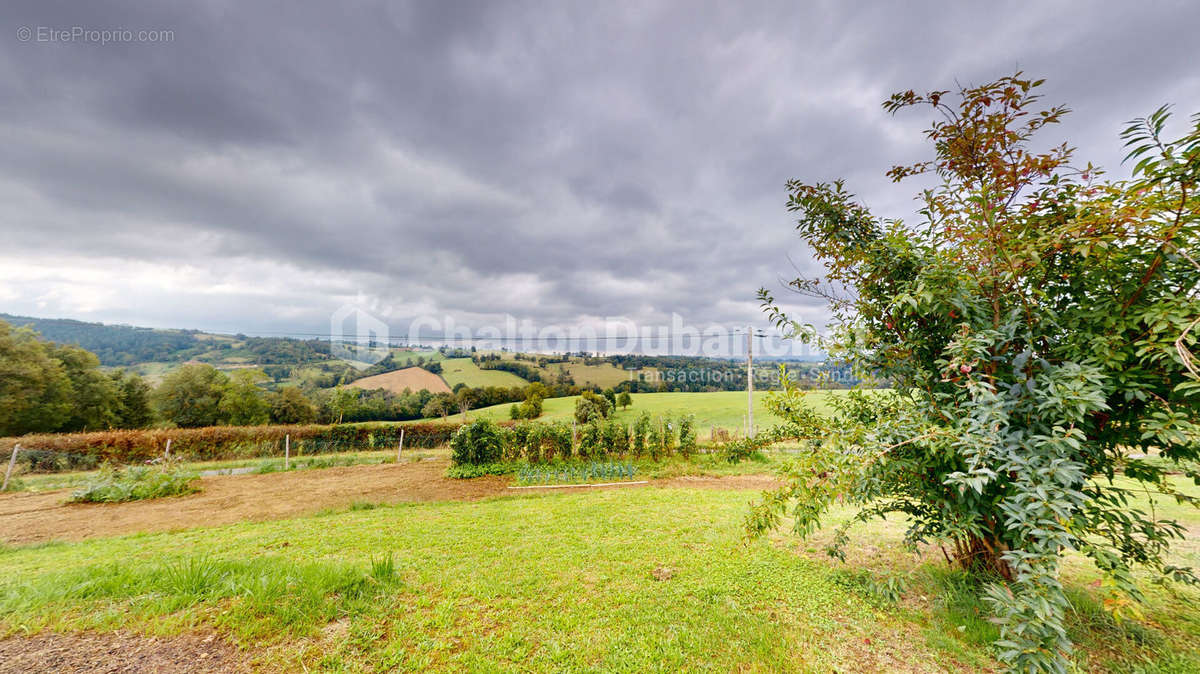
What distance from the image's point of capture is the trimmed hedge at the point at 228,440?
49.1ft

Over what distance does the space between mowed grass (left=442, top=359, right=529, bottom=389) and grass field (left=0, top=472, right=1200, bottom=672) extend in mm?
26604

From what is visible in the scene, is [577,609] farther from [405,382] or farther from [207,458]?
[405,382]

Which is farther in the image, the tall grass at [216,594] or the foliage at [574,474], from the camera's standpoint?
the foliage at [574,474]

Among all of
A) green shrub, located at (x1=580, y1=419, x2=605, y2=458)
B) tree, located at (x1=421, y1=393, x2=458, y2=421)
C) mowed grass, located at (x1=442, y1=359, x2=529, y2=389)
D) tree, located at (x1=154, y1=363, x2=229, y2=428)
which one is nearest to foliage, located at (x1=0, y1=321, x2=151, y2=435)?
tree, located at (x1=154, y1=363, x2=229, y2=428)

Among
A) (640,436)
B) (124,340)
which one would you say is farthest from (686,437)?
(124,340)

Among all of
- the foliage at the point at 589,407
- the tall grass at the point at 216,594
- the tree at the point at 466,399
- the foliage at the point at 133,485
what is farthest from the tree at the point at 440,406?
the tall grass at the point at 216,594

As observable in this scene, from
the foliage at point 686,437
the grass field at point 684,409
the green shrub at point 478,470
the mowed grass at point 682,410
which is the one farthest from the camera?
the grass field at point 684,409

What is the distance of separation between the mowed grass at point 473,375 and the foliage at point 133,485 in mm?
20129

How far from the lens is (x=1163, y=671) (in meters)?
2.42

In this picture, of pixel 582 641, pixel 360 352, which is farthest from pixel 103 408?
pixel 582 641

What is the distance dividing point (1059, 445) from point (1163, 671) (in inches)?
90.9

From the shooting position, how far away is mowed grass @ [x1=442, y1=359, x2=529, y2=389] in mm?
31445

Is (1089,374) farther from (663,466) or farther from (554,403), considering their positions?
(554,403)

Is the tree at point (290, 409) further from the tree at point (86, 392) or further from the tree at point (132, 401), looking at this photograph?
the tree at point (86, 392)
